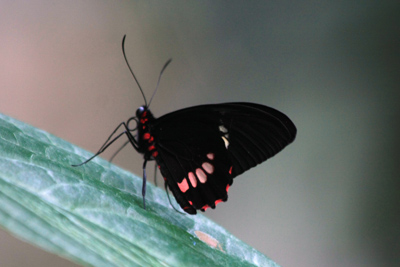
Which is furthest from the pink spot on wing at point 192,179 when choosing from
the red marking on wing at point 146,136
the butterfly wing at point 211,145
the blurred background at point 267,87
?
the blurred background at point 267,87

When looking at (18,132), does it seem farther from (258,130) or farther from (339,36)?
(339,36)

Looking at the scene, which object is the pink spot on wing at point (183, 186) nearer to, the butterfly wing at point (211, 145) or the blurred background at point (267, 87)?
the butterfly wing at point (211, 145)

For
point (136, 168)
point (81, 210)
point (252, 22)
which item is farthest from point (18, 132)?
point (252, 22)

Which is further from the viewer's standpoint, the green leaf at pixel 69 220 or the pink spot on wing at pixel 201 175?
the pink spot on wing at pixel 201 175

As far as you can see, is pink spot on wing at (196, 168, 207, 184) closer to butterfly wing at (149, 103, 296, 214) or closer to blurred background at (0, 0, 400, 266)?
butterfly wing at (149, 103, 296, 214)

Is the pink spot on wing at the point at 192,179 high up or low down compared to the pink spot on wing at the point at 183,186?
up

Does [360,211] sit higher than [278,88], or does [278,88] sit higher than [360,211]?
[278,88]

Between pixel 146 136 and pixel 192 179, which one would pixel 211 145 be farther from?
pixel 146 136
